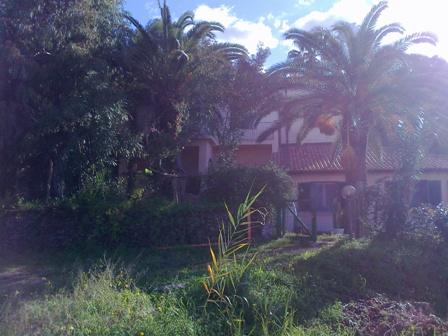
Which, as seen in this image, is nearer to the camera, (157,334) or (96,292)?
(157,334)

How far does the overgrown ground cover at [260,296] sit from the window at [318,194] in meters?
11.4

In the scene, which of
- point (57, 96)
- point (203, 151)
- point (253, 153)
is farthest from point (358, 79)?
point (253, 153)

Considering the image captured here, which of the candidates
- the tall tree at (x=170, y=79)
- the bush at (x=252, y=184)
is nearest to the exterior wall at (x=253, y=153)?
the tall tree at (x=170, y=79)

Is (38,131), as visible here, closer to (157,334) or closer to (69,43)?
(69,43)

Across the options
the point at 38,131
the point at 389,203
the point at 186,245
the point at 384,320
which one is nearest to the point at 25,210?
A: the point at 38,131

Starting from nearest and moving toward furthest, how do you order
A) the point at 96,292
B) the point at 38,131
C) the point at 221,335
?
1. the point at 221,335
2. the point at 96,292
3. the point at 38,131

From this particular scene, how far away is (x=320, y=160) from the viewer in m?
26.2

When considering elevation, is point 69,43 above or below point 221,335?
above

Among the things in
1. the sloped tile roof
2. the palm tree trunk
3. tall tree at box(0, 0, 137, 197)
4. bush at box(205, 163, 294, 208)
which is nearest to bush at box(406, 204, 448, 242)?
the palm tree trunk

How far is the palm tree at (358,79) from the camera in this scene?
17.2m

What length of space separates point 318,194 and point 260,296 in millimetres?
17051

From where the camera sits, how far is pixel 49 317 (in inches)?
269

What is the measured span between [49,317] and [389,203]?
29.8 ft

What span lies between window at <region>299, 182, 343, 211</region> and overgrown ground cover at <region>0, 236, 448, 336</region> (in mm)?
11392
